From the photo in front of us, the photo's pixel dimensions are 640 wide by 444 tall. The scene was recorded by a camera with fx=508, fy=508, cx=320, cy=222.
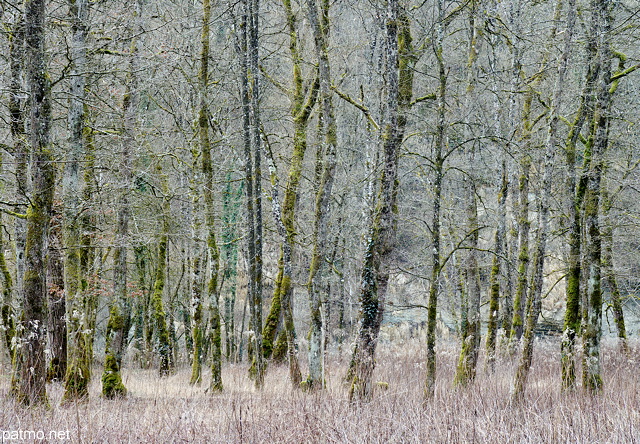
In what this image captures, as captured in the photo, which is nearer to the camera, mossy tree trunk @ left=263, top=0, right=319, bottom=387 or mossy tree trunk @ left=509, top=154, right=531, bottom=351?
mossy tree trunk @ left=509, top=154, right=531, bottom=351

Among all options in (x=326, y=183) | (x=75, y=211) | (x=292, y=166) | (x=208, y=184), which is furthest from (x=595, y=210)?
(x=75, y=211)

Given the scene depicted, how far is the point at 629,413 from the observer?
5.26m

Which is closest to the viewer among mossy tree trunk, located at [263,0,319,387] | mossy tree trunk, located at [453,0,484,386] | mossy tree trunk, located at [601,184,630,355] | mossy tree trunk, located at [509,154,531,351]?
mossy tree trunk, located at [453,0,484,386]

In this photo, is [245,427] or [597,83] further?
[597,83]

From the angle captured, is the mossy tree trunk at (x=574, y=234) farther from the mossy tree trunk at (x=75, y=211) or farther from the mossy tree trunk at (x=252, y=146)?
the mossy tree trunk at (x=75, y=211)

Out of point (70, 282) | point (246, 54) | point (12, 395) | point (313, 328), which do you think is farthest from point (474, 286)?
point (12, 395)

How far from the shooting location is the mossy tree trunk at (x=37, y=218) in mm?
5730

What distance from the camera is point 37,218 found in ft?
19.4

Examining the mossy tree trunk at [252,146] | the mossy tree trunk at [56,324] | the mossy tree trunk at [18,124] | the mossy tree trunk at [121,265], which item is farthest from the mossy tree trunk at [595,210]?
the mossy tree trunk at [56,324]

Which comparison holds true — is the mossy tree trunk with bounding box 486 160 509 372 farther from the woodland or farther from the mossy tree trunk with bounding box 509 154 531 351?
the mossy tree trunk with bounding box 509 154 531 351

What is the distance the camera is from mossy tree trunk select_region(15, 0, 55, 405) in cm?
573

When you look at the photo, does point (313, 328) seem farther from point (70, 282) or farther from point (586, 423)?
point (586, 423)

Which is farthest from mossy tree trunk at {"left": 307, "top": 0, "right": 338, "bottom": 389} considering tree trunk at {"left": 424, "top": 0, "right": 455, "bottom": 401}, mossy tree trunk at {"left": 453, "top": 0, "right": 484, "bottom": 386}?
mossy tree trunk at {"left": 453, "top": 0, "right": 484, "bottom": 386}

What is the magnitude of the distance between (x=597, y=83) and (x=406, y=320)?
776 inches
